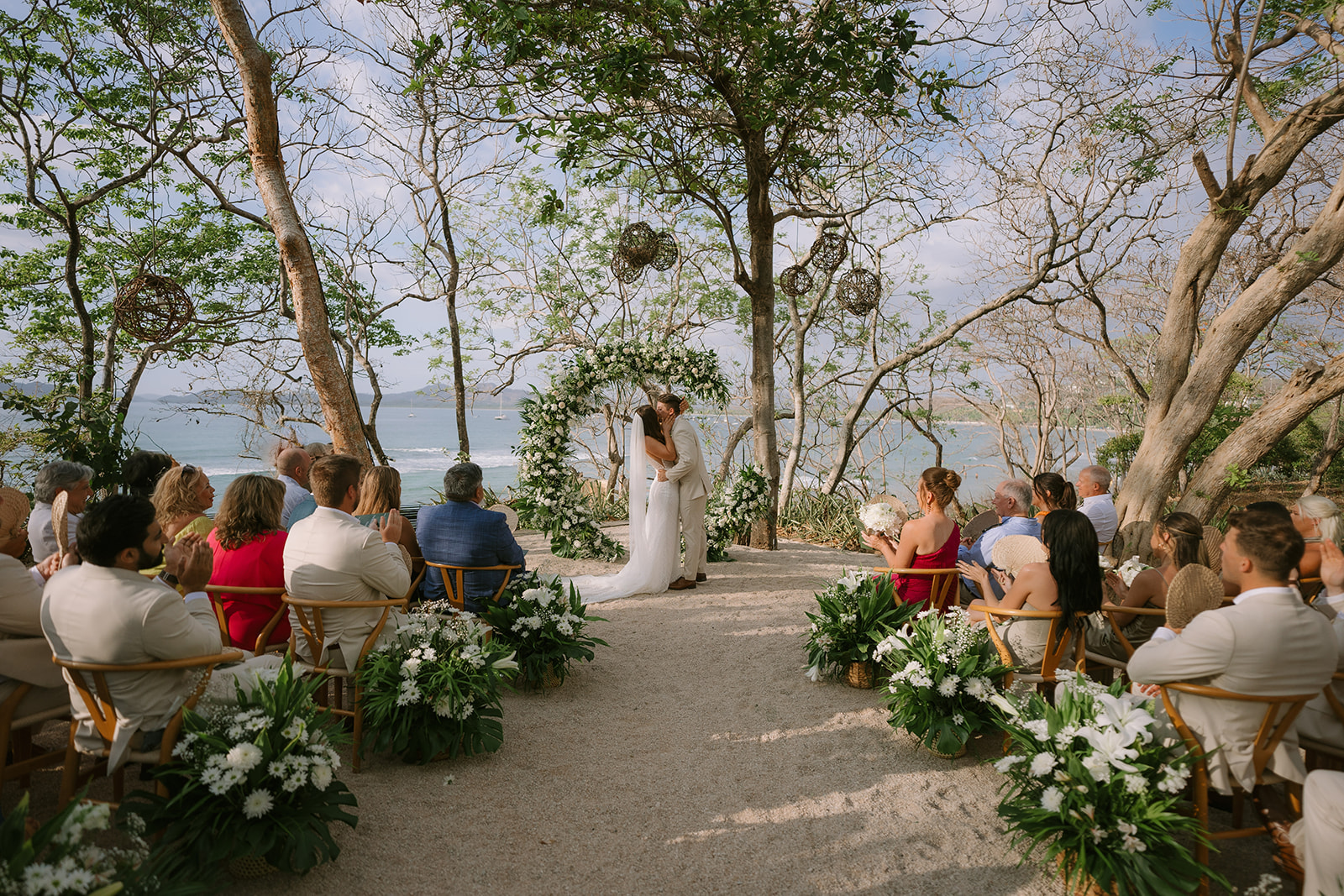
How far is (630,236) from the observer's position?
27.5 feet

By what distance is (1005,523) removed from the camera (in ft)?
16.0

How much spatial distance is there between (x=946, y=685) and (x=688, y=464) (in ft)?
12.8

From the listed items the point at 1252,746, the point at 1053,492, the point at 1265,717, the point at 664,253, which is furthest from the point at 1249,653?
the point at 664,253

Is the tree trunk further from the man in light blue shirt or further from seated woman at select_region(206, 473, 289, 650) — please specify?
the man in light blue shirt

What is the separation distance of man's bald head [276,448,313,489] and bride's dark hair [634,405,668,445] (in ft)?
10.2

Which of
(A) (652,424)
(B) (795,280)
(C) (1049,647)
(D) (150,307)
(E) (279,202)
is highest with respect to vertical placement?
(B) (795,280)

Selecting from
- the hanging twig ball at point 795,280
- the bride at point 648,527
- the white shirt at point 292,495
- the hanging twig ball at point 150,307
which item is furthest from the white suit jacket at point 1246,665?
the hanging twig ball at point 150,307

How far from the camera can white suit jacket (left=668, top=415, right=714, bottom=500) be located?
707 centimetres

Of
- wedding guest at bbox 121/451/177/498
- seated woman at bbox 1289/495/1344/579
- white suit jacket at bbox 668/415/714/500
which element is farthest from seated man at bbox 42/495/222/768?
white suit jacket at bbox 668/415/714/500

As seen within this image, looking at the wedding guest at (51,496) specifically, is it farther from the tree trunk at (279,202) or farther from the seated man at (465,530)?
the tree trunk at (279,202)

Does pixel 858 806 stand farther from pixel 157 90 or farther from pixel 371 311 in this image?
pixel 371 311

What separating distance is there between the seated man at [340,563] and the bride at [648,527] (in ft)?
11.2

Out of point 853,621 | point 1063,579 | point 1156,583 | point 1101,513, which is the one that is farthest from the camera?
point 1101,513

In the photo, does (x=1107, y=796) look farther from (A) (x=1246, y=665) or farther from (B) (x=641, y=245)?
(B) (x=641, y=245)
